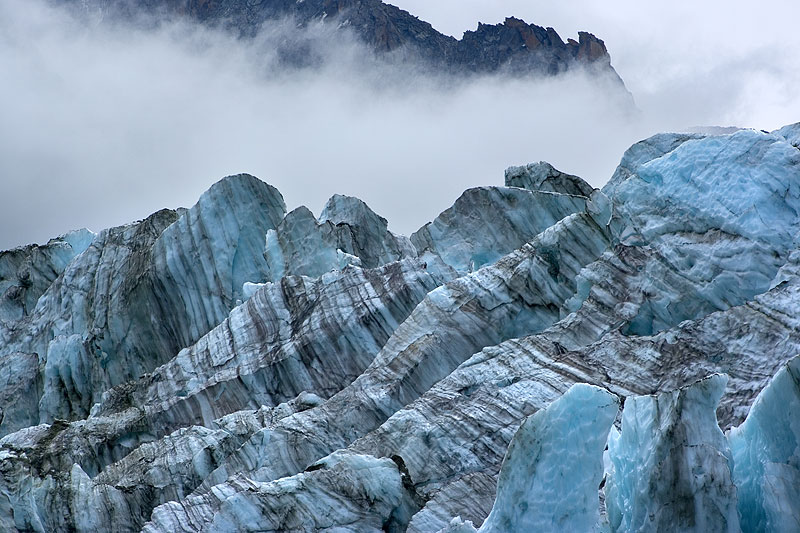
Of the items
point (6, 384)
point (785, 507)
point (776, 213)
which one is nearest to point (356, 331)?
point (776, 213)

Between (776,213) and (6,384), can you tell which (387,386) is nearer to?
(776,213)

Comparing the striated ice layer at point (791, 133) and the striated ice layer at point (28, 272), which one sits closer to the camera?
the striated ice layer at point (791, 133)

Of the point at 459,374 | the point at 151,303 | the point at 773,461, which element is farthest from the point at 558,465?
the point at 151,303

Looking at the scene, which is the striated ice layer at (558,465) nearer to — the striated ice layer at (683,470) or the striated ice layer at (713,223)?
the striated ice layer at (683,470)

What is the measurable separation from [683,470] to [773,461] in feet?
6.22

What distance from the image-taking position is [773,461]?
1761cm

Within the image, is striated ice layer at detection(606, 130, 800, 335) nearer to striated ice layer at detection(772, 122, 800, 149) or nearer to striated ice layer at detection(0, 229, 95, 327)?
striated ice layer at detection(772, 122, 800, 149)

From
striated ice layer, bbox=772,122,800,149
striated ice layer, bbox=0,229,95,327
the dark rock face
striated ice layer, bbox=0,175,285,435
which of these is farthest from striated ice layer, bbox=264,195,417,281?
the dark rock face

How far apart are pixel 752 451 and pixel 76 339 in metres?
31.2

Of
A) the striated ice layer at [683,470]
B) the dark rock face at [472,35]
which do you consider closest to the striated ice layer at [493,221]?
the striated ice layer at [683,470]

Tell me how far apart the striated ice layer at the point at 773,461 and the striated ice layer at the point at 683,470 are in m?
0.66

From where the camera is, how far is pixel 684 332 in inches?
944

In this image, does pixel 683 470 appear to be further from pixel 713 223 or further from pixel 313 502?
pixel 713 223

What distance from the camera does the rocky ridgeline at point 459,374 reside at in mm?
17578
